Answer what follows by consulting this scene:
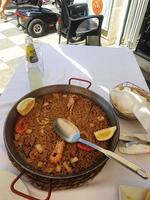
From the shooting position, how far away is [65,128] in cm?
61

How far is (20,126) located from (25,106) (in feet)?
0.23

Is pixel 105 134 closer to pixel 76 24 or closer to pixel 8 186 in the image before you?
pixel 8 186

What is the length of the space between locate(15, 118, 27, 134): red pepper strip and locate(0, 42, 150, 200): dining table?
0.27ft

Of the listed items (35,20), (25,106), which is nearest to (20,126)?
(25,106)

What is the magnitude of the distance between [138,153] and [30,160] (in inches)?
13.0

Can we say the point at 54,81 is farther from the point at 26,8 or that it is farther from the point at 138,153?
the point at 26,8

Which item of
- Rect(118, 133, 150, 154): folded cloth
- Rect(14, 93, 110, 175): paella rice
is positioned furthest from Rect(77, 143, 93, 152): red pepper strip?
Rect(118, 133, 150, 154): folded cloth

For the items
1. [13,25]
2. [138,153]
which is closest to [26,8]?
[13,25]

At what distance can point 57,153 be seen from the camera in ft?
1.83

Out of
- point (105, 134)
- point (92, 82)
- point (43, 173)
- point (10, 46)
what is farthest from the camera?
point (10, 46)

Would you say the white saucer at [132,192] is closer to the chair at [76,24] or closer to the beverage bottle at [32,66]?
the beverage bottle at [32,66]

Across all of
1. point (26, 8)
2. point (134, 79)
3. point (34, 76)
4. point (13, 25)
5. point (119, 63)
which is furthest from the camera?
point (13, 25)

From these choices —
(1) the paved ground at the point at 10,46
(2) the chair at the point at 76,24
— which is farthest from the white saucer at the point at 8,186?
(2) the chair at the point at 76,24

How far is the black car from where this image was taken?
2.62m
